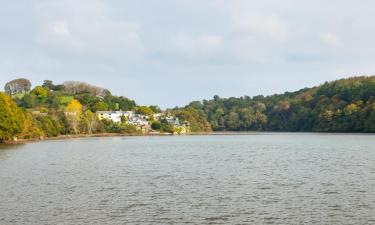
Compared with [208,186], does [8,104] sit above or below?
above

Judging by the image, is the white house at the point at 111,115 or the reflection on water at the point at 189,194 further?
the white house at the point at 111,115

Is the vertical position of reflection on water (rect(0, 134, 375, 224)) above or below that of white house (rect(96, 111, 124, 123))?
below

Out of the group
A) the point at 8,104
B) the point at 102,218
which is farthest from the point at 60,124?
the point at 102,218

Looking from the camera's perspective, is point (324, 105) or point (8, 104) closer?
point (8, 104)

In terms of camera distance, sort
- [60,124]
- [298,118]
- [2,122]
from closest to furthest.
Result: [2,122], [60,124], [298,118]

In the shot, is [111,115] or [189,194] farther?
[111,115]

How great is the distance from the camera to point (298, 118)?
199 m

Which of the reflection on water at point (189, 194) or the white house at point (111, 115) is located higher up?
the white house at point (111, 115)

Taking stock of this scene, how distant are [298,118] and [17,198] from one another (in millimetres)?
178199

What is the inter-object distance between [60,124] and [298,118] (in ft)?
327

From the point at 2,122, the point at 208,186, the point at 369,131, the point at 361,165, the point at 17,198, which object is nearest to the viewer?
the point at 17,198

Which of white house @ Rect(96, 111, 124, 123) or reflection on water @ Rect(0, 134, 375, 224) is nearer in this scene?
reflection on water @ Rect(0, 134, 375, 224)

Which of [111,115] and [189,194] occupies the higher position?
[111,115]

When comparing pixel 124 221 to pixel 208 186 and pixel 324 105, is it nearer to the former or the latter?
pixel 208 186
